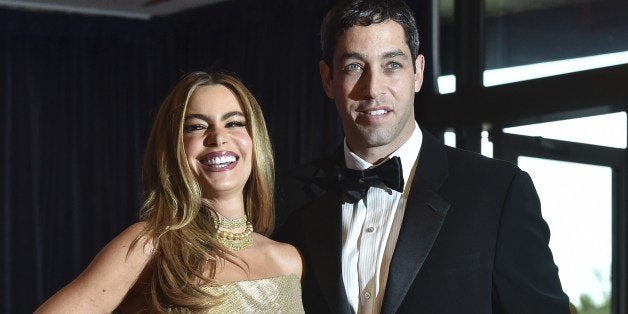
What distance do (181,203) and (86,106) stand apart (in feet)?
15.0

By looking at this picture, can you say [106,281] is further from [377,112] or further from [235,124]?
[377,112]

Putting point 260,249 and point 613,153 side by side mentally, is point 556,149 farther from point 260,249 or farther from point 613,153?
point 260,249

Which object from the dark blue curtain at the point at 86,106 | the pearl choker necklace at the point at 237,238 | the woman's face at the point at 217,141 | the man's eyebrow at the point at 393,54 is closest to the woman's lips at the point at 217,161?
the woman's face at the point at 217,141

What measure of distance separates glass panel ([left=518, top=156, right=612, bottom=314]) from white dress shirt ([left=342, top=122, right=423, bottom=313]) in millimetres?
2210

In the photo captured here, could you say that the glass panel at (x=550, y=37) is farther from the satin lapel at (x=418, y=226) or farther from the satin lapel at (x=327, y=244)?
the satin lapel at (x=327, y=244)

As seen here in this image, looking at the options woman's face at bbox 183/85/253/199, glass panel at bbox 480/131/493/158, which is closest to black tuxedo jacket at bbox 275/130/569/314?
woman's face at bbox 183/85/253/199

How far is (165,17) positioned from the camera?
709cm

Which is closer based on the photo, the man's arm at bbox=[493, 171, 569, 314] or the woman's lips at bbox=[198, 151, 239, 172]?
the man's arm at bbox=[493, 171, 569, 314]

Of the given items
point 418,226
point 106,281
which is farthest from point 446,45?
point 106,281

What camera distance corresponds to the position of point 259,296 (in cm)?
264

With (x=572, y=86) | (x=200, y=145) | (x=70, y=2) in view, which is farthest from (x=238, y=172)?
(x=70, y=2)

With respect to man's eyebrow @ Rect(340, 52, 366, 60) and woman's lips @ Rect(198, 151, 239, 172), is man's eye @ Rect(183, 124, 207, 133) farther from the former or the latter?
man's eyebrow @ Rect(340, 52, 366, 60)

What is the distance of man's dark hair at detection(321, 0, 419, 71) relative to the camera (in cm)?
268

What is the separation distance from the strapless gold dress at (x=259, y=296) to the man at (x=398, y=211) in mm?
62
